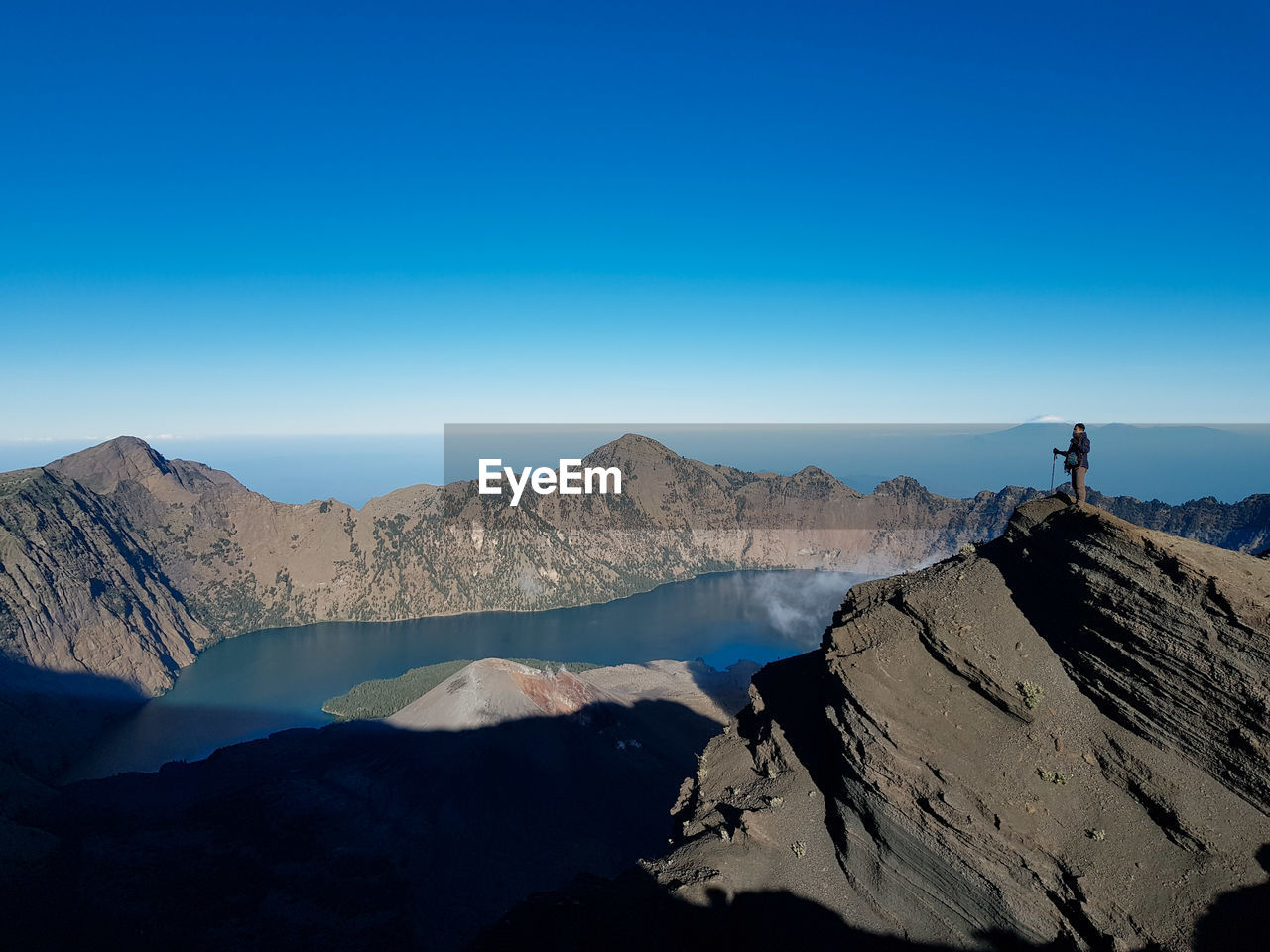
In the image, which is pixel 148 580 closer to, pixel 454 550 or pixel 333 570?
pixel 333 570

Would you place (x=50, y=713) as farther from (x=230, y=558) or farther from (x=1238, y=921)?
(x=1238, y=921)

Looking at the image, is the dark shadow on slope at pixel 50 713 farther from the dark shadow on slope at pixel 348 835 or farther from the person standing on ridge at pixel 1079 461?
the person standing on ridge at pixel 1079 461

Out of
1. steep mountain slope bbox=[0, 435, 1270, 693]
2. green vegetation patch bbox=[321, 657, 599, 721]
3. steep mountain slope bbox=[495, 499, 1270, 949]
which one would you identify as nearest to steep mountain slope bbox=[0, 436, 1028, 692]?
steep mountain slope bbox=[0, 435, 1270, 693]

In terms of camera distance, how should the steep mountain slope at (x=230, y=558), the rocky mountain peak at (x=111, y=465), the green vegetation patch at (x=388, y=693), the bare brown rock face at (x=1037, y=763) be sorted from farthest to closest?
the rocky mountain peak at (x=111, y=465)
the steep mountain slope at (x=230, y=558)
the green vegetation patch at (x=388, y=693)
the bare brown rock face at (x=1037, y=763)

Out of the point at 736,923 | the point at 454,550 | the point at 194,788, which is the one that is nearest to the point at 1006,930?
the point at 736,923

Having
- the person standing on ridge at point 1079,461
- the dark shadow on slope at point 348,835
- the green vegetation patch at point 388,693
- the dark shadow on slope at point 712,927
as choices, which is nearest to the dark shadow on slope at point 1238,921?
the dark shadow on slope at point 712,927

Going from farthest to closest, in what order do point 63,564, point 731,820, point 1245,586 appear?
1. point 63,564
2. point 731,820
3. point 1245,586
